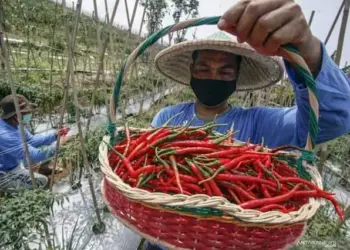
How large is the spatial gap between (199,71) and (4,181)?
205 cm

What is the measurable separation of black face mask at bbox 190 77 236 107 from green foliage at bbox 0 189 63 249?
907mm

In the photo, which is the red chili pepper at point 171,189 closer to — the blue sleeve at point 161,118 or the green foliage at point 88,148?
the blue sleeve at point 161,118

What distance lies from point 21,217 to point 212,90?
101cm

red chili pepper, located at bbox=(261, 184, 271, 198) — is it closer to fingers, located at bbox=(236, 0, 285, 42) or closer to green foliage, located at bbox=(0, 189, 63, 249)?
fingers, located at bbox=(236, 0, 285, 42)

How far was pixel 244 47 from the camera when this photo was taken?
1064 millimetres

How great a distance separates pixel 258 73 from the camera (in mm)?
1312

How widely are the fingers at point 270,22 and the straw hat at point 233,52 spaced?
0.46m

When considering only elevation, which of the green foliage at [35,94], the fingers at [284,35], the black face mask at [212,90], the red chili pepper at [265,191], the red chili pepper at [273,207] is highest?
the fingers at [284,35]

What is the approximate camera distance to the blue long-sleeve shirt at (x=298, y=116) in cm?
76

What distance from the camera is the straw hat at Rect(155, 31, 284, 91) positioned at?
Answer: 109 centimetres

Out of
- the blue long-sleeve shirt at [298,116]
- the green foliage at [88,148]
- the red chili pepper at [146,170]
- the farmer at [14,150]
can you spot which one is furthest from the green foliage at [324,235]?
the farmer at [14,150]

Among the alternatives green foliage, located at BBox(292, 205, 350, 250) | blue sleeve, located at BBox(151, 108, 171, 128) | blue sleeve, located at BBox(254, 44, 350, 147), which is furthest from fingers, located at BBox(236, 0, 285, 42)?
green foliage, located at BBox(292, 205, 350, 250)

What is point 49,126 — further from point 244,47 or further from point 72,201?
point 244,47

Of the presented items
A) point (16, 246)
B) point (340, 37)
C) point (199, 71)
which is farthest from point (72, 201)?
point (340, 37)
